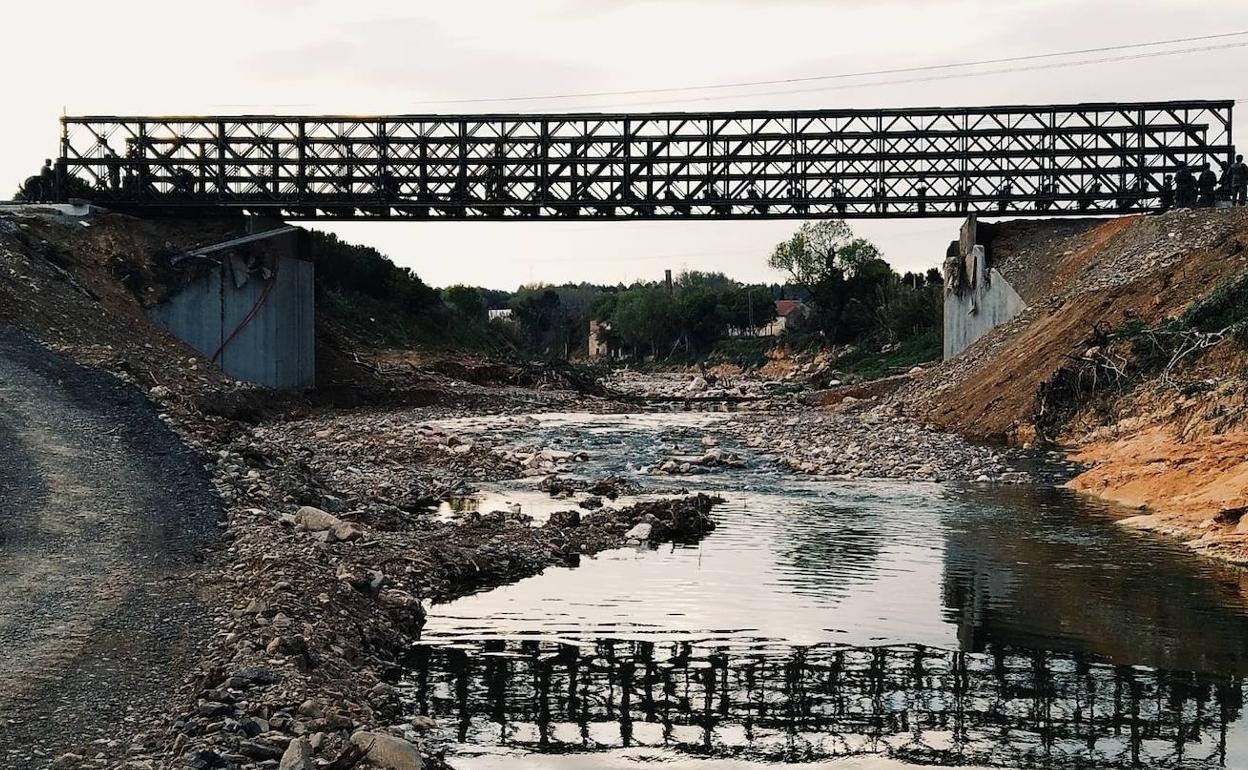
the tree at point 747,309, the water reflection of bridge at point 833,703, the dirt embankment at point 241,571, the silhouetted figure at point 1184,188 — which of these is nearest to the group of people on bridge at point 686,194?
the silhouetted figure at point 1184,188

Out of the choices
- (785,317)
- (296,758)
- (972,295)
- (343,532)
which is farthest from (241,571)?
(785,317)

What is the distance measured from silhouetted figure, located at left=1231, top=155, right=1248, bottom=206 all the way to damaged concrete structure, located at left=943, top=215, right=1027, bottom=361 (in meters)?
9.78

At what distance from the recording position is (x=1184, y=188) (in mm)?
50594

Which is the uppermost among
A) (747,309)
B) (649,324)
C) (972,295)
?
(747,309)

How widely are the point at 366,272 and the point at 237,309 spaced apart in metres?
31.6

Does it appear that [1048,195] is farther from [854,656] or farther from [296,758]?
[296,758]

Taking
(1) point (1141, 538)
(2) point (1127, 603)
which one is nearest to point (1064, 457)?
(1) point (1141, 538)

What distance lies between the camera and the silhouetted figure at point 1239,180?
4966 centimetres

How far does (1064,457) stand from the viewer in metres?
28.4

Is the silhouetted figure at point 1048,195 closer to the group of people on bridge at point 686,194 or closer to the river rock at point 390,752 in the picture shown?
the group of people on bridge at point 686,194

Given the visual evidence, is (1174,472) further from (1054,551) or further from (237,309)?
(237,309)

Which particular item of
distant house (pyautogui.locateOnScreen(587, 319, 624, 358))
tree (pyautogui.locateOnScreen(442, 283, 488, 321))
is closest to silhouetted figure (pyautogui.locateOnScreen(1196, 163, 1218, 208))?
tree (pyautogui.locateOnScreen(442, 283, 488, 321))

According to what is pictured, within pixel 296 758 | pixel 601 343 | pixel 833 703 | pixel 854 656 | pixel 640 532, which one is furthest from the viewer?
pixel 601 343

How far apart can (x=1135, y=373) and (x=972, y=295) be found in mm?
20096
